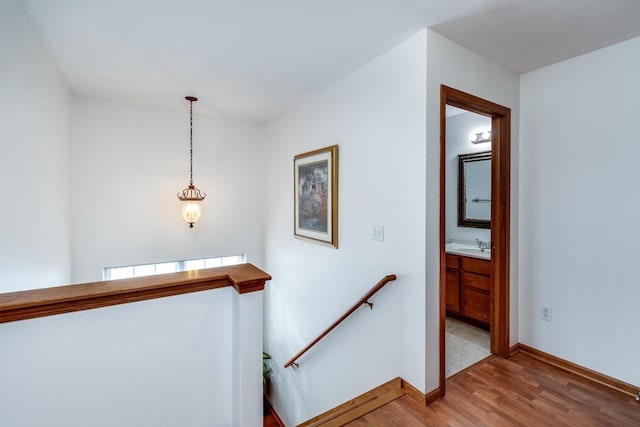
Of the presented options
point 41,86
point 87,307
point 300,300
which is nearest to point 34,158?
point 41,86

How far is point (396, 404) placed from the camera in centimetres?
193

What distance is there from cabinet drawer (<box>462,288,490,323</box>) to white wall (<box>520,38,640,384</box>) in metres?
0.51

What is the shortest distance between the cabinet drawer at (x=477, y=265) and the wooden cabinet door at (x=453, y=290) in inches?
5.3

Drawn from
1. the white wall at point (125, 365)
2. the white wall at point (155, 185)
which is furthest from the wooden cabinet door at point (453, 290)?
the white wall at point (125, 365)

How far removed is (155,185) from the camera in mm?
3596

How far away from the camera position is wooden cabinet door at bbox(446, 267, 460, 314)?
3365mm

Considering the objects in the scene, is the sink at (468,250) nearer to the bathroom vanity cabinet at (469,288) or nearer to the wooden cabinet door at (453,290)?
the bathroom vanity cabinet at (469,288)

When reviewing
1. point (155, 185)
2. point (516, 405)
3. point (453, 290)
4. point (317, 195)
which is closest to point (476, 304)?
point (453, 290)

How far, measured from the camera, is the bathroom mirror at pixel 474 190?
357 cm

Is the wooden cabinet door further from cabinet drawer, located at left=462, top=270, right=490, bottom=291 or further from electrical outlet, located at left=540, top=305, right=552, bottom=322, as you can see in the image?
electrical outlet, located at left=540, top=305, right=552, bottom=322

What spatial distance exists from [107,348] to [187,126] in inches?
123

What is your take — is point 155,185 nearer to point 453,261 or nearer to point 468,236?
point 453,261

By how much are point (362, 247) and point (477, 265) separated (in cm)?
153

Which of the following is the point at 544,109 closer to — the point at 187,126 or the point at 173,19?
the point at 173,19
